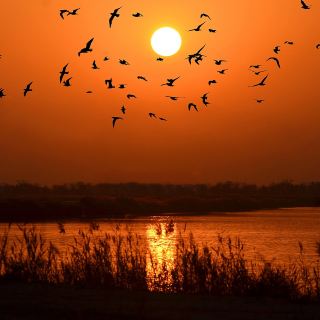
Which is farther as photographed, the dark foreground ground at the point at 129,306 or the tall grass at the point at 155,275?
the tall grass at the point at 155,275

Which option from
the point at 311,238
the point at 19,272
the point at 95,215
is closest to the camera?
the point at 19,272

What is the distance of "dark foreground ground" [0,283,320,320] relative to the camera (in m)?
10.2

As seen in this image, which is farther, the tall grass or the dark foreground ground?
the tall grass

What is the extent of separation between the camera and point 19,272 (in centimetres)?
1412

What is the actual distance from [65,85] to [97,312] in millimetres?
6918

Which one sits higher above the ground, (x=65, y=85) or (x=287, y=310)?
(x=65, y=85)

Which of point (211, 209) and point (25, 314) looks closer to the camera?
point (25, 314)

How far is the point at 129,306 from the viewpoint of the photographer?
1086 cm

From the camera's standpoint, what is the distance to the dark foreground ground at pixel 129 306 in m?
10.2

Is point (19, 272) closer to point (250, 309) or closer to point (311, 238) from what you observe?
point (250, 309)

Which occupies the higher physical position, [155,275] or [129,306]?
[155,275]

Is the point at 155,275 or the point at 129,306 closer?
the point at 129,306

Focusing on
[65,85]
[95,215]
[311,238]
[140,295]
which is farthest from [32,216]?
[140,295]

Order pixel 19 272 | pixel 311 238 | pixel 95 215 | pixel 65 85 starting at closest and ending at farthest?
pixel 19 272
pixel 65 85
pixel 311 238
pixel 95 215
